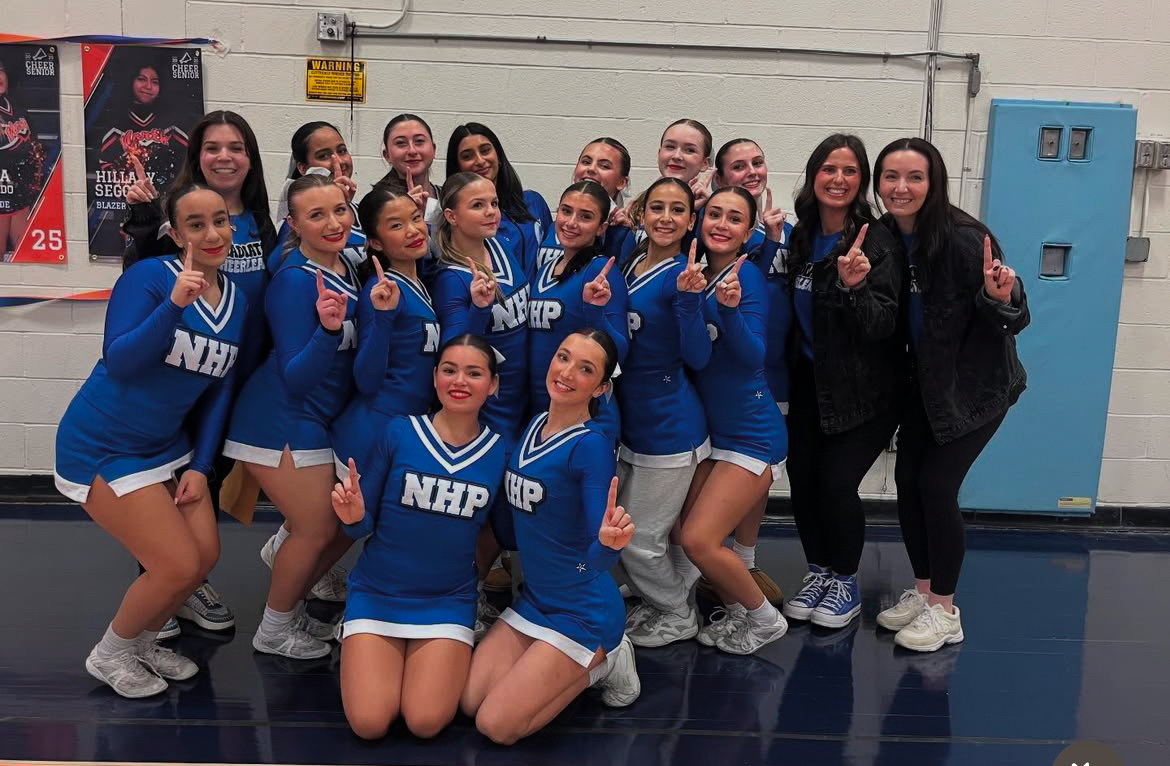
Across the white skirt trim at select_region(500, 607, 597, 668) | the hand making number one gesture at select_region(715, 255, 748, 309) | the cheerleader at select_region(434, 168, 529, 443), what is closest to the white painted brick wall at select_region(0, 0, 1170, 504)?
the cheerleader at select_region(434, 168, 529, 443)

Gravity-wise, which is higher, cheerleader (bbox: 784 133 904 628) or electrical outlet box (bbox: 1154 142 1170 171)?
electrical outlet box (bbox: 1154 142 1170 171)

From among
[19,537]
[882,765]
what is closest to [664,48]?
[882,765]

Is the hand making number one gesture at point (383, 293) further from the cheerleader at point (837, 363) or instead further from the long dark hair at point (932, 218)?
the long dark hair at point (932, 218)

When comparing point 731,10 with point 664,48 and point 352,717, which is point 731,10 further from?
point 352,717

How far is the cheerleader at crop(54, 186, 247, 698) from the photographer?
2773mm

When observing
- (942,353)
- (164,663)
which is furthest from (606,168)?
(164,663)

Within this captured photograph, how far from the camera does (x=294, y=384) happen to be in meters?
2.88

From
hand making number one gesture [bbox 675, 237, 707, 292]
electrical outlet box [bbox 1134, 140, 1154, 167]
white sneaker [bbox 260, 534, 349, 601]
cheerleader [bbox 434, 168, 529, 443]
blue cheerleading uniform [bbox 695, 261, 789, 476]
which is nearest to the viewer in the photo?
hand making number one gesture [bbox 675, 237, 707, 292]

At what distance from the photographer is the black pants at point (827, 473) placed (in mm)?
3414

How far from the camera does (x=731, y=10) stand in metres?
4.32

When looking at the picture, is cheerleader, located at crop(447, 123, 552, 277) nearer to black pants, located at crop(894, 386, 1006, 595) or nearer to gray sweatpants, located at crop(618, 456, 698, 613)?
gray sweatpants, located at crop(618, 456, 698, 613)

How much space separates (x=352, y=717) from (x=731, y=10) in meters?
3.07

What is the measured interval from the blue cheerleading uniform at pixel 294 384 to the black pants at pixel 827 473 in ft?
4.75

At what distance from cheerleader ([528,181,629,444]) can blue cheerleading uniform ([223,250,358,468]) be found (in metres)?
0.53
